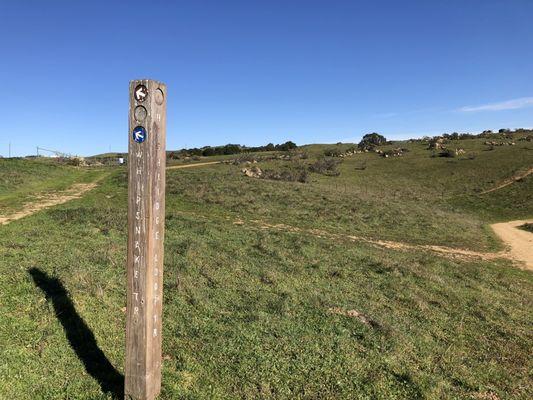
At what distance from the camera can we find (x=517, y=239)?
24406mm

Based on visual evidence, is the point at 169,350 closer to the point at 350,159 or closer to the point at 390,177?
the point at 390,177

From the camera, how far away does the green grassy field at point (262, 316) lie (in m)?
6.11

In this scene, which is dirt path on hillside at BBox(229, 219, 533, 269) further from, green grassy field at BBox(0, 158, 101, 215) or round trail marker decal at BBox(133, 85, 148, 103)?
round trail marker decal at BBox(133, 85, 148, 103)

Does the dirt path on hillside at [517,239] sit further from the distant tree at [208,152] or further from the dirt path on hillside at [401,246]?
the distant tree at [208,152]

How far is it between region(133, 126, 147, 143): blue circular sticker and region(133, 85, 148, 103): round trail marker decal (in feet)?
0.99

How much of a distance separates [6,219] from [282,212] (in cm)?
1329

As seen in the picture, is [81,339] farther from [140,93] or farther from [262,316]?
[140,93]

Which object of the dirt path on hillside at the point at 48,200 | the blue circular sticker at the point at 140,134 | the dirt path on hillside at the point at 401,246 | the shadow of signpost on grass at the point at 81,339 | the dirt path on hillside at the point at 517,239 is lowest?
the dirt path on hillside at the point at 517,239

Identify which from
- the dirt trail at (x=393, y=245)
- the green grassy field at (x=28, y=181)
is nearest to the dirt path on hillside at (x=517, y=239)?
the dirt trail at (x=393, y=245)

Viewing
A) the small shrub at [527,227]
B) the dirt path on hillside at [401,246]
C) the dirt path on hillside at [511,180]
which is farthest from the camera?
the dirt path on hillside at [511,180]

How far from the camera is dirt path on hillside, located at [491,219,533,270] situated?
19.8 metres

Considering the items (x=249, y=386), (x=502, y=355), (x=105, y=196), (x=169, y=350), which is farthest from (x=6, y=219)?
(x=502, y=355)

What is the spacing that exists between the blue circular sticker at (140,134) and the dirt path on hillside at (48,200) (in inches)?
529

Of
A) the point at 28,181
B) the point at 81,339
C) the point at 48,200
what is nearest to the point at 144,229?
the point at 81,339
